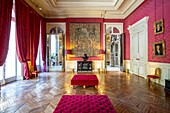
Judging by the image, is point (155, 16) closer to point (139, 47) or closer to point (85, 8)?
point (139, 47)

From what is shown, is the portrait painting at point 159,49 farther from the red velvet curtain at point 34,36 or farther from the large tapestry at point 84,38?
the red velvet curtain at point 34,36

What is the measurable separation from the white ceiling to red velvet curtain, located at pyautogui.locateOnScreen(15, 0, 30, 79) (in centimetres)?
100

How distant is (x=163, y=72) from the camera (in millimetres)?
6457

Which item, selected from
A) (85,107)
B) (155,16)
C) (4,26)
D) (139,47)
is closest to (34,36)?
(4,26)

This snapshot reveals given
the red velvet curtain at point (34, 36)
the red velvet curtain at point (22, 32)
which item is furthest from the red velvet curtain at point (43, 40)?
the red velvet curtain at point (22, 32)

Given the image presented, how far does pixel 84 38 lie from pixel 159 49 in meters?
6.20

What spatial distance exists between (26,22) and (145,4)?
6.29 m

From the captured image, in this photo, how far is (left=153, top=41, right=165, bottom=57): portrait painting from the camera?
655 cm

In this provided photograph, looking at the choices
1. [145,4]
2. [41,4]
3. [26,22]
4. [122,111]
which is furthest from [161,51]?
[41,4]

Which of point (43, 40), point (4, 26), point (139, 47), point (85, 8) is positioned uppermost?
point (85, 8)

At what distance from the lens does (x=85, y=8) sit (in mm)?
10812

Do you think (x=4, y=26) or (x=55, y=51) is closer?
(x=4, y=26)

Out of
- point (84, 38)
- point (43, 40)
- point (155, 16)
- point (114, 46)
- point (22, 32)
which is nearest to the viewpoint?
point (155, 16)

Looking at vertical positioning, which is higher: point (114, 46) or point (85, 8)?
point (85, 8)
